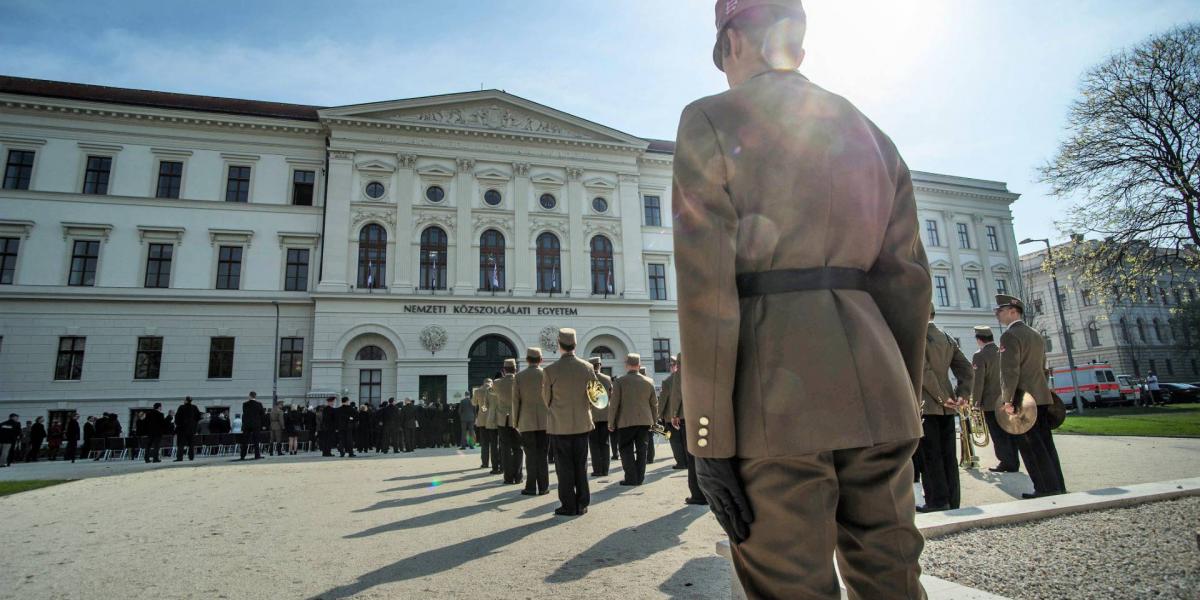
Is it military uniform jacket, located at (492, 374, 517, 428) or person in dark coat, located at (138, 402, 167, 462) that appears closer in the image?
military uniform jacket, located at (492, 374, 517, 428)

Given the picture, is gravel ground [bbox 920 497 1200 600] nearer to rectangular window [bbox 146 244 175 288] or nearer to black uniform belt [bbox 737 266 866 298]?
black uniform belt [bbox 737 266 866 298]

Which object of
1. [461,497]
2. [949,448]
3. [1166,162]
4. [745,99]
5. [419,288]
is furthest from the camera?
[419,288]

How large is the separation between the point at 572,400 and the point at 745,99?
582cm

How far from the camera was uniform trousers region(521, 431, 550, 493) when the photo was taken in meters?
8.61

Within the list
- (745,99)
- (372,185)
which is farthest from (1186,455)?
(372,185)

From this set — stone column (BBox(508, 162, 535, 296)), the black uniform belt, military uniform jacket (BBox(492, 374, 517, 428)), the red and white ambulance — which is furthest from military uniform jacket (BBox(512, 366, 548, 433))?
the red and white ambulance

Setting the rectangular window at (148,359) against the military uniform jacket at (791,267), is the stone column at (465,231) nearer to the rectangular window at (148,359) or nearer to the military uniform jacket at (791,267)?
the rectangular window at (148,359)

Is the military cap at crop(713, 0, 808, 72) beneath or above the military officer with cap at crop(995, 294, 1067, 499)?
above

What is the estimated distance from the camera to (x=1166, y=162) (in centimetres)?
2075

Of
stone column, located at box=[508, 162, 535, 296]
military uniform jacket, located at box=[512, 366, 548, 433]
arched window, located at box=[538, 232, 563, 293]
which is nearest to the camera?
military uniform jacket, located at box=[512, 366, 548, 433]

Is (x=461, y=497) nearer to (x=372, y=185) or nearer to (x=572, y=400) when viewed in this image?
(x=572, y=400)

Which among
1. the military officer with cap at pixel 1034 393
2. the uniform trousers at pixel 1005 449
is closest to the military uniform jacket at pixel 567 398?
the military officer with cap at pixel 1034 393

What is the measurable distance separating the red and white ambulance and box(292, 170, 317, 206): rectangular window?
42869 mm

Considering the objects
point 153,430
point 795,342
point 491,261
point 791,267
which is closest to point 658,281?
point 491,261
